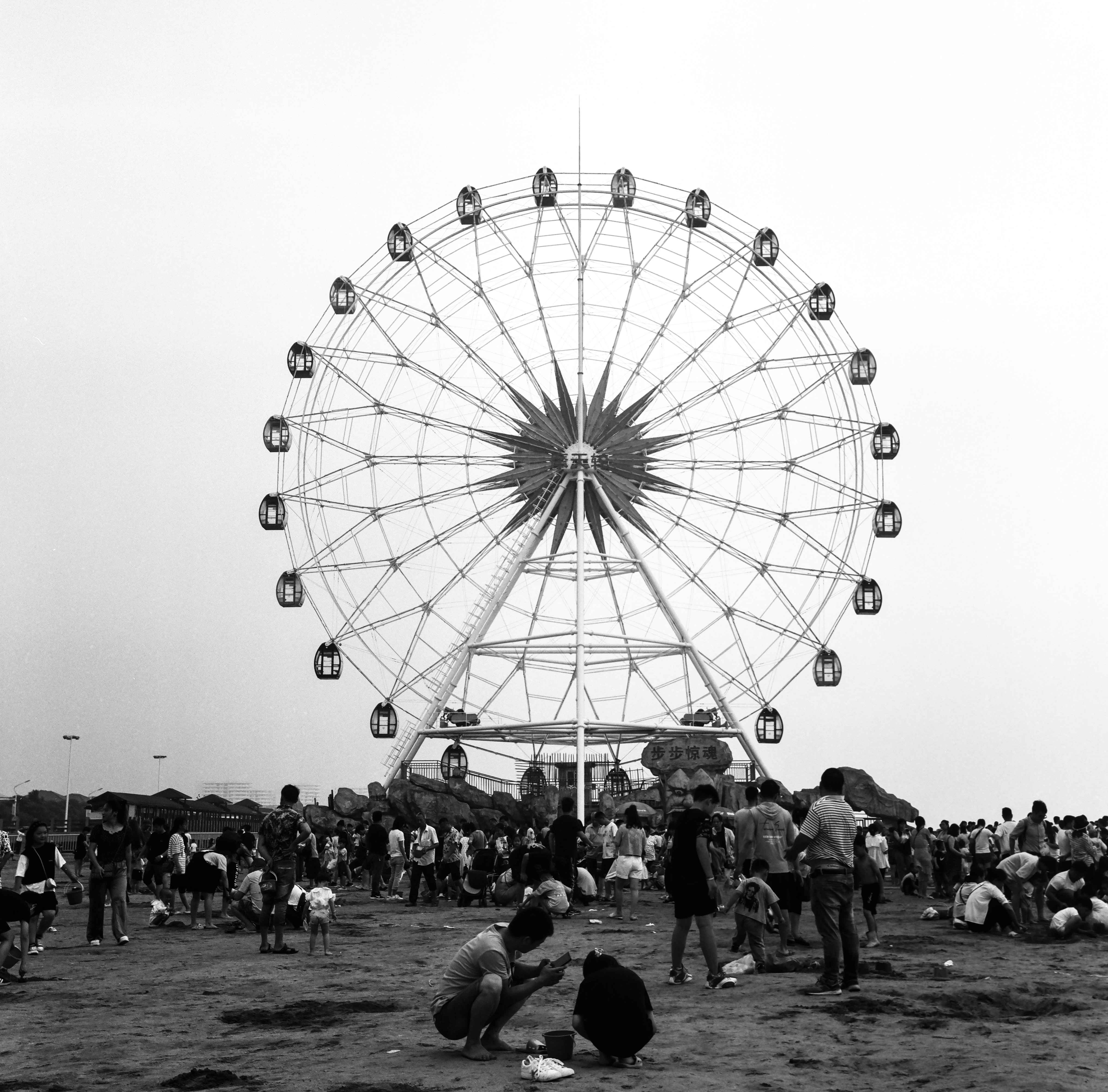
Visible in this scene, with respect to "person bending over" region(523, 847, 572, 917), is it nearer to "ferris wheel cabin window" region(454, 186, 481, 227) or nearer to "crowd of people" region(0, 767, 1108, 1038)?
"crowd of people" region(0, 767, 1108, 1038)

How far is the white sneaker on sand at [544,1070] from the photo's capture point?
7969 millimetres

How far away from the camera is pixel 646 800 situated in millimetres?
42531

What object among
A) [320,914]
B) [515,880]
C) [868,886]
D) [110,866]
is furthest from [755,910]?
[515,880]

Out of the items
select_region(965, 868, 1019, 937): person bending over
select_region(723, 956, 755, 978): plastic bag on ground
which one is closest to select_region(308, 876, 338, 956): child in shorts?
select_region(723, 956, 755, 978): plastic bag on ground

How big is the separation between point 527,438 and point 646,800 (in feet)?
38.0

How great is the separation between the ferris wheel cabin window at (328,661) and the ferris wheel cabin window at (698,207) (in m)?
16.3

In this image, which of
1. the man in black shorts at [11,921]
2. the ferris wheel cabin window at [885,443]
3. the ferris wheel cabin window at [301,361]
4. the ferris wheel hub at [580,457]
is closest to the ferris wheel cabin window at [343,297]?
the ferris wheel cabin window at [301,361]

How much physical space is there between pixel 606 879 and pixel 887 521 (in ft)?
A: 68.8

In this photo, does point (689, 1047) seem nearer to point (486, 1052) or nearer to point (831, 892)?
point (486, 1052)

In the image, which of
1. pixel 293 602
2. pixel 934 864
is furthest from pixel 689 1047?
pixel 293 602

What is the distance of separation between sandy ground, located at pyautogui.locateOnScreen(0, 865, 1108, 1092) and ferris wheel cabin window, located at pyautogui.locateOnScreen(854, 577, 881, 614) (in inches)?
1021

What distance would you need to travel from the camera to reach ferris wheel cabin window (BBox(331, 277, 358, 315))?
132 feet

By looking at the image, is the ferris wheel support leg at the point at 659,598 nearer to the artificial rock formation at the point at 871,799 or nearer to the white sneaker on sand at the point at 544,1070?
the artificial rock formation at the point at 871,799

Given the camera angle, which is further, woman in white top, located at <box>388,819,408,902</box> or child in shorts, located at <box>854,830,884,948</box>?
woman in white top, located at <box>388,819,408,902</box>
